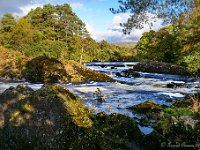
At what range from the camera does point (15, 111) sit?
10.9 metres

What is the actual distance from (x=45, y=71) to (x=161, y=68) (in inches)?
940

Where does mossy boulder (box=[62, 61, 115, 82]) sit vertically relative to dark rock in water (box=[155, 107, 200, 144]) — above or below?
below

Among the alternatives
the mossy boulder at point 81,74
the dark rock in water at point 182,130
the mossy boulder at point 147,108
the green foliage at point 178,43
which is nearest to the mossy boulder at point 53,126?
the dark rock in water at point 182,130

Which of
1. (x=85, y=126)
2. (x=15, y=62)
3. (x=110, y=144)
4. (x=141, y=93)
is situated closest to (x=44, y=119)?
(x=85, y=126)

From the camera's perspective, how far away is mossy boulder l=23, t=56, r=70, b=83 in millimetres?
34844

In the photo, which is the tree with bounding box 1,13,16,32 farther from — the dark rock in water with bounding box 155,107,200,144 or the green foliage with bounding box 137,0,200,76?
the dark rock in water with bounding box 155,107,200,144

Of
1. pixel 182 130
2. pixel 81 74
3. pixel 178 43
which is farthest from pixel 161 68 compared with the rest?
pixel 182 130

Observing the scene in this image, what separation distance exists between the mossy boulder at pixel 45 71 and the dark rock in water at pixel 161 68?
68.1ft

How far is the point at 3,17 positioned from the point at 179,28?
8974cm

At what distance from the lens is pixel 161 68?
54219 mm

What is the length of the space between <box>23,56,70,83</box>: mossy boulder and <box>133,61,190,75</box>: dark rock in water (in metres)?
20.8

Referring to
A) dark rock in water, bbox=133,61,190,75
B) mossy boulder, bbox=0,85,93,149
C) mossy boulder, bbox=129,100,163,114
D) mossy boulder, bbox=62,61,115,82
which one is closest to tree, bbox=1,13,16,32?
dark rock in water, bbox=133,61,190,75

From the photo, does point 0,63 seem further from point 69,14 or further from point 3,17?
point 69,14

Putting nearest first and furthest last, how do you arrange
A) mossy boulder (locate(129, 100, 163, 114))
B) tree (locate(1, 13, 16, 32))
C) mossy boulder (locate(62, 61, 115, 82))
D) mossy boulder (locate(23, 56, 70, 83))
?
1. mossy boulder (locate(129, 100, 163, 114))
2. mossy boulder (locate(23, 56, 70, 83))
3. mossy boulder (locate(62, 61, 115, 82))
4. tree (locate(1, 13, 16, 32))
